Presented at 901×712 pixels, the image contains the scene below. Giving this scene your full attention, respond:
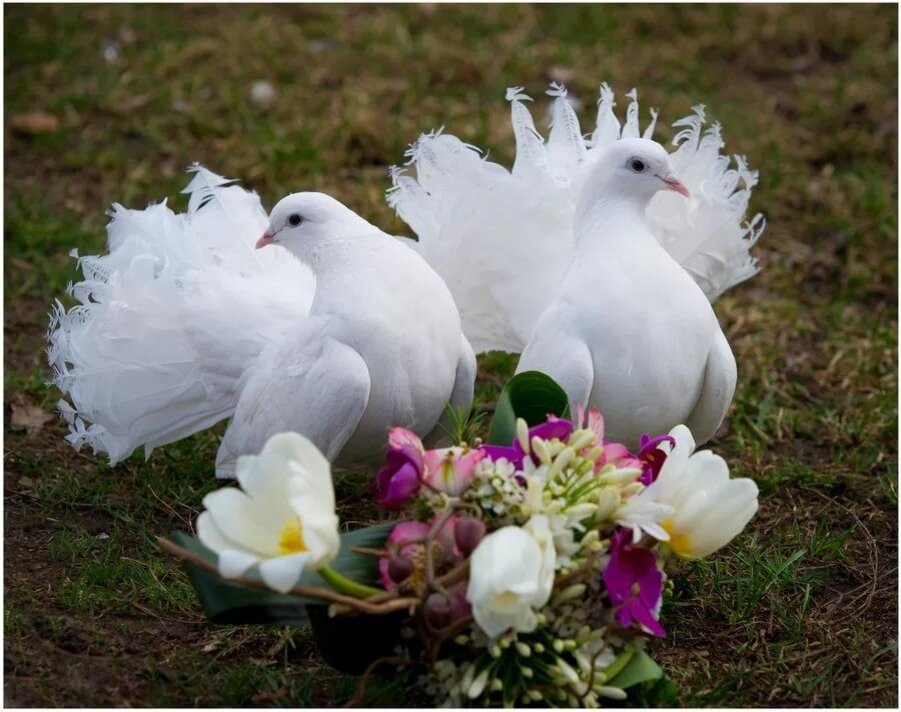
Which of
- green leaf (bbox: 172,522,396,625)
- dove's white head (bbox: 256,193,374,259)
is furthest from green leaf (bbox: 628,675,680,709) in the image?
dove's white head (bbox: 256,193,374,259)

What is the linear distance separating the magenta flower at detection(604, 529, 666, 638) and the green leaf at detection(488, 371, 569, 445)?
40cm

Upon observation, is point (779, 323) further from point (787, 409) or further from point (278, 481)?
point (278, 481)

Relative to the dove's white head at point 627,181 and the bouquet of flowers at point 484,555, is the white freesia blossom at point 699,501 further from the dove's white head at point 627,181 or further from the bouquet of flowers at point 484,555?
the dove's white head at point 627,181

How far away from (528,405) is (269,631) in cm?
81

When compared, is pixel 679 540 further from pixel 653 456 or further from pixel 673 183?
pixel 673 183

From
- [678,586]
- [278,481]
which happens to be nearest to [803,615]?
[678,586]

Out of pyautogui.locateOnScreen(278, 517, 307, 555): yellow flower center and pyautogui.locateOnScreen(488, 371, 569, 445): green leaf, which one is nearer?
pyautogui.locateOnScreen(278, 517, 307, 555): yellow flower center

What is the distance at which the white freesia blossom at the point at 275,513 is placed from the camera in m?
2.26

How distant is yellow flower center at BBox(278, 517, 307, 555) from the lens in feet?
7.60

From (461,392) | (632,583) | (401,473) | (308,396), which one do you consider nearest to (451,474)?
(401,473)

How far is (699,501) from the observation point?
2535mm

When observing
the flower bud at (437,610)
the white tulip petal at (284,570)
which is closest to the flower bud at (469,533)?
the flower bud at (437,610)

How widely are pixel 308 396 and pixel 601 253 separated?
2.66 feet

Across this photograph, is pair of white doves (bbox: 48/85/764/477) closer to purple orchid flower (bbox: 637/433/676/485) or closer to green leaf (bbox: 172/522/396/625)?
purple orchid flower (bbox: 637/433/676/485)
